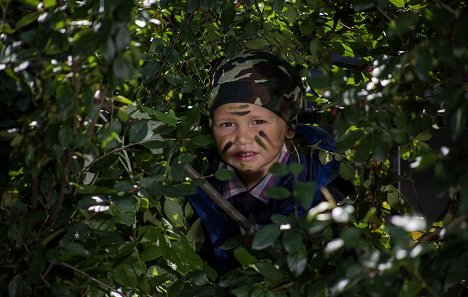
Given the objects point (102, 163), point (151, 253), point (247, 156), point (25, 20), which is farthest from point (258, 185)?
point (25, 20)

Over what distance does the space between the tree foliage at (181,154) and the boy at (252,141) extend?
55mm

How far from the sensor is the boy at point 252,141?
168 centimetres

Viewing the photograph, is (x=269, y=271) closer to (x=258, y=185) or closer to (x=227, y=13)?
(x=258, y=185)

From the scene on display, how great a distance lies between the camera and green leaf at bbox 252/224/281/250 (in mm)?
1050

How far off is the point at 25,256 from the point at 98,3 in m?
0.39

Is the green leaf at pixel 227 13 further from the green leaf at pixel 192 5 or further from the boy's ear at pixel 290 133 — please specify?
the boy's ear at pixel 290 133

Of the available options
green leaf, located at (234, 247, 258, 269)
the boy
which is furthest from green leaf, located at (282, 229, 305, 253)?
the boy

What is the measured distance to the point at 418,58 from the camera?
3.04 ft

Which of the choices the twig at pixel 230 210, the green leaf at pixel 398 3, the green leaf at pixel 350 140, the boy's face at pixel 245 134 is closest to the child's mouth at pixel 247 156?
the boy's face at pixel 245 134

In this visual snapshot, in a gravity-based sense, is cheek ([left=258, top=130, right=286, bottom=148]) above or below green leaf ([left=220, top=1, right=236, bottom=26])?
below

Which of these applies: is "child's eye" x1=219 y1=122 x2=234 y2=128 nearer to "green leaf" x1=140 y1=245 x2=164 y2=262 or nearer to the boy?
the boy

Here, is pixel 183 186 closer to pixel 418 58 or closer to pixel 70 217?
pixel 70 217

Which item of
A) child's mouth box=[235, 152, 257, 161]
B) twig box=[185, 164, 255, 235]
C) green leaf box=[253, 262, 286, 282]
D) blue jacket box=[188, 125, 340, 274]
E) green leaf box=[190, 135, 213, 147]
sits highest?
green leaf box=[190, 135, 213, 147]

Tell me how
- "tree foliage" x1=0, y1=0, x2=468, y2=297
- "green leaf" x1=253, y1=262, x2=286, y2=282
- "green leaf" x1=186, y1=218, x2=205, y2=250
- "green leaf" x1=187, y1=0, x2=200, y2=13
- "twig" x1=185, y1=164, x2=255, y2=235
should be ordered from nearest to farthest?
"tree foliage" x1=0, y1=0, x2=468, y2=297
"green leaf" x1=253, y1=262, x2=286, y2=282
"twig" x1=185, y1=164, x2=255, y2=235
"green leaf" x1=187, y1=0, x2=200, y2=13
"green leaf" x1=186, y1=218, x2=205, y2=250
